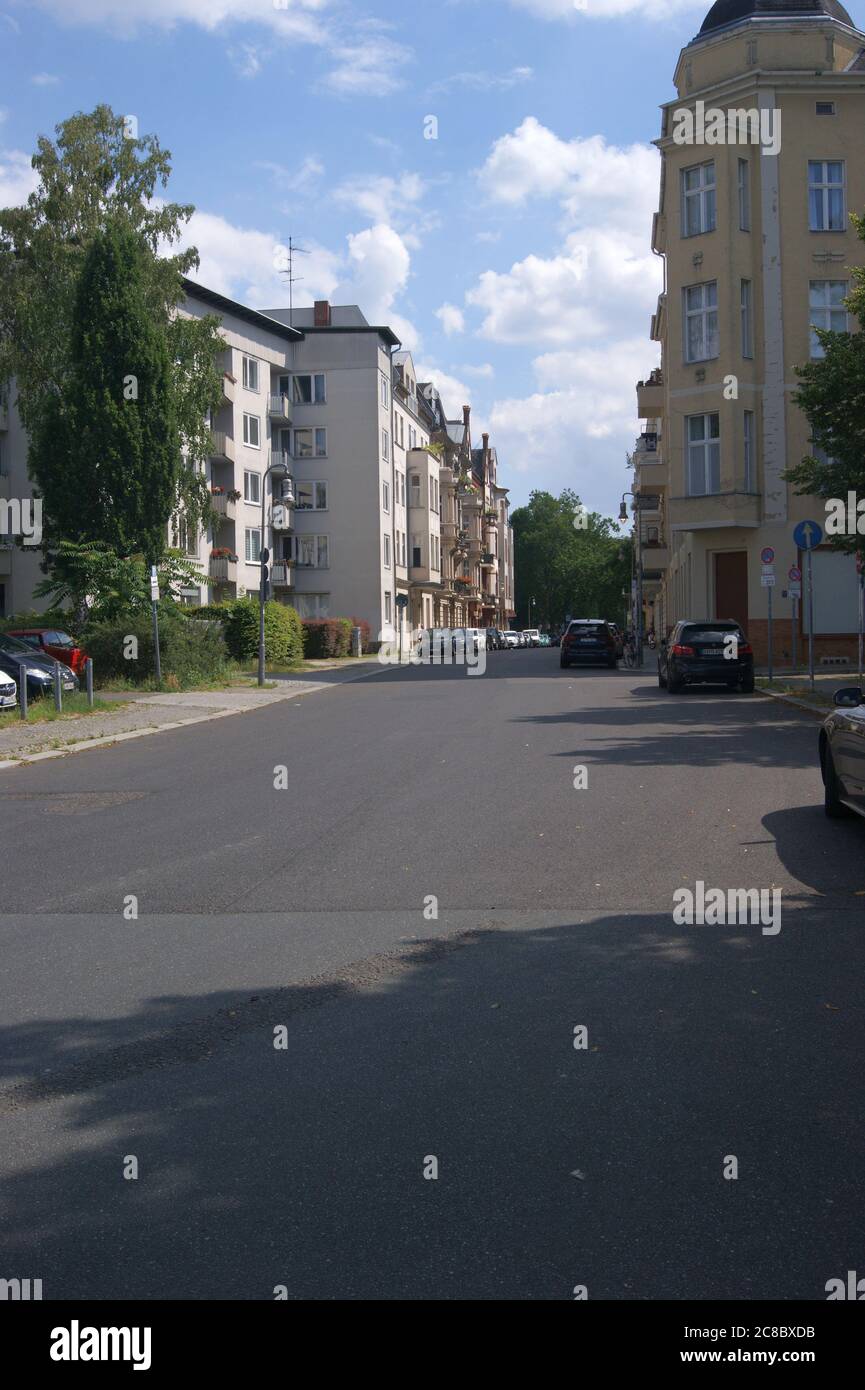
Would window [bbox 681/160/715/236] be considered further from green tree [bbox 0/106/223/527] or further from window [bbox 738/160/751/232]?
green tree [bbox 0/106/223/527]

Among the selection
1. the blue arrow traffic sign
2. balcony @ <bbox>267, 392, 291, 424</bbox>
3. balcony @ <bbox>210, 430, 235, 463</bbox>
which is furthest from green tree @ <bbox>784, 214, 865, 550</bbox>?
balcony @ <bbox>267, 392, 291, 424</bbox>

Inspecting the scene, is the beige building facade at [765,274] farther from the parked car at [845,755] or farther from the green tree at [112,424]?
the parked car at [845,755]

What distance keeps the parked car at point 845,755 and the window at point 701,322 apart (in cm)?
3003

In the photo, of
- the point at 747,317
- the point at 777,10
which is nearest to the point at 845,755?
the point at 747,317

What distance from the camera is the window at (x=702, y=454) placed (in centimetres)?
3844

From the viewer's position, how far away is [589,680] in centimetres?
3469

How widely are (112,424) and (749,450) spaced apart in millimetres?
18075

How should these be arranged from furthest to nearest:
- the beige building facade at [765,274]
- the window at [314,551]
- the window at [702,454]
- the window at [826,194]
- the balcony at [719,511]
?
the window at [314,551] → the window at [826,194] → the window at [702,454] → the beige building facade at [765,274] → the balcony at [719,511]

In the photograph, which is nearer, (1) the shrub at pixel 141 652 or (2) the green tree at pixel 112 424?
(1) the shrub at pixel 141 652

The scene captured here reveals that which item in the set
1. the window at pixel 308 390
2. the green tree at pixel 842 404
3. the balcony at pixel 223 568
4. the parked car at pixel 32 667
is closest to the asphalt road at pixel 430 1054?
the green tree at pixel 842 404

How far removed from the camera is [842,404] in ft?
69.9

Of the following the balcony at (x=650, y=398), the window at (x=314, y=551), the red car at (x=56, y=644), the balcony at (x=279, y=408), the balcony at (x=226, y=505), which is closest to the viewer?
the red car at (x=56, y=644)
